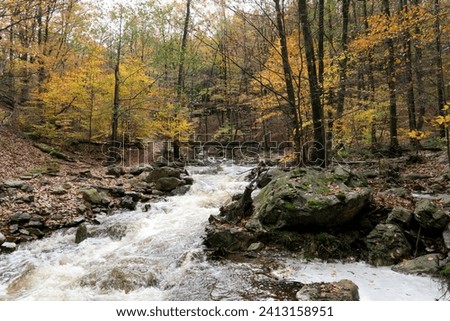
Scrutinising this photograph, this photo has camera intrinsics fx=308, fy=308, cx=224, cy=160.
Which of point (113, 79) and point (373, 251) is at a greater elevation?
point (113, 79)

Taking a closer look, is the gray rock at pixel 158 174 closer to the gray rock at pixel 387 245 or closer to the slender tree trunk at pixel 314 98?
the slender tree trunk at pixel 314 98

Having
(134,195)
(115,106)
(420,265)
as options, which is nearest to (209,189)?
(134,195)

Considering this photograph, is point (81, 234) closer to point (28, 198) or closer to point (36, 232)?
point (36, 232)

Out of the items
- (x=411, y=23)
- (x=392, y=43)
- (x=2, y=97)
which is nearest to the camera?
(x=411, y=23)

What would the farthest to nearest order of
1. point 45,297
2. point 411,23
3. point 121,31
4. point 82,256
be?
1. point 121,31
2. point 411,23
3. point 82,256
4. point 45,297

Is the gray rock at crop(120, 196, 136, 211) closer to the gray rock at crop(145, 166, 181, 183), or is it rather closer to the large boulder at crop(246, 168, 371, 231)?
the gray rock at crop(145, 166, 181, 183)

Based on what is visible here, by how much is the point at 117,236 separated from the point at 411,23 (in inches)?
412

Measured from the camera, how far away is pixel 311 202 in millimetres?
6645

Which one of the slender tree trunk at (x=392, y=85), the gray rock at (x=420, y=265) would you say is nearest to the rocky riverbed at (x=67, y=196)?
the gray rock at (x=420, y=265)

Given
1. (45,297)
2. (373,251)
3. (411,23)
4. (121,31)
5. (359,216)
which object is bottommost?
(45,297)

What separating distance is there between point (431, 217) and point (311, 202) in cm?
232

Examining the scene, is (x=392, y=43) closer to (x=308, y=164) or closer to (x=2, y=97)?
(x=308, y=164)
